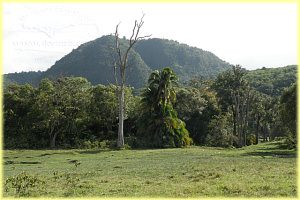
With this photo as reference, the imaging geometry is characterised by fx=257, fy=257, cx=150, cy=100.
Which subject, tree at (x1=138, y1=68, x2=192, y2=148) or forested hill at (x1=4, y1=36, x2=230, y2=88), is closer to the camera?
tree at (x1=138, y1=68, x2=192, y2=148)

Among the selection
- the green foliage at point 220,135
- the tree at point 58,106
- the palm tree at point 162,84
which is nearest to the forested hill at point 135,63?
the tree at point 58,106

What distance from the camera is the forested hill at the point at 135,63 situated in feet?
369

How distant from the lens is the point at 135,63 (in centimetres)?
13125

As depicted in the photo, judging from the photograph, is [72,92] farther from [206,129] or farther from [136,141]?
[206,129]

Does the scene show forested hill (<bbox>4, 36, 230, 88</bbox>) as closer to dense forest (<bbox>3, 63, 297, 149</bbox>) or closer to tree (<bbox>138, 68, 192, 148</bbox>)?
dense forest (<bbox>3, 63, 297, 149</bbox>)

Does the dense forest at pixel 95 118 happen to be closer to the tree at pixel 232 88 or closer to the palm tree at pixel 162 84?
the palm tree at pixel 162 84

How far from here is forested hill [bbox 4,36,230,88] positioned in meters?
112

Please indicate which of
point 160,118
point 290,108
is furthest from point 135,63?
point 290,108

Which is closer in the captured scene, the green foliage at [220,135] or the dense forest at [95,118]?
the dense forest at [95,118]

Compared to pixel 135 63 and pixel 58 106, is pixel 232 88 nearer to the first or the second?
pixel 58 106

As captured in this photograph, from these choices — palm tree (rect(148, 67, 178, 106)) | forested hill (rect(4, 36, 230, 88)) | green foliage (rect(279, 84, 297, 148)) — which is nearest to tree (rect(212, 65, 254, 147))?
palm tree (rect(148, 67, 178, 106))


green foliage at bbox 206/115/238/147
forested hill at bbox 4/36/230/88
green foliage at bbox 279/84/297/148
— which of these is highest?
forested hill at bbox 4/36/230/88

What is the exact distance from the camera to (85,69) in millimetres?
118000

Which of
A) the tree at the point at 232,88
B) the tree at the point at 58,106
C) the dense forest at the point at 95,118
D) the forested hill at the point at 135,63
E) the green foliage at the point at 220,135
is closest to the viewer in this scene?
the tree at the point at 58,106
